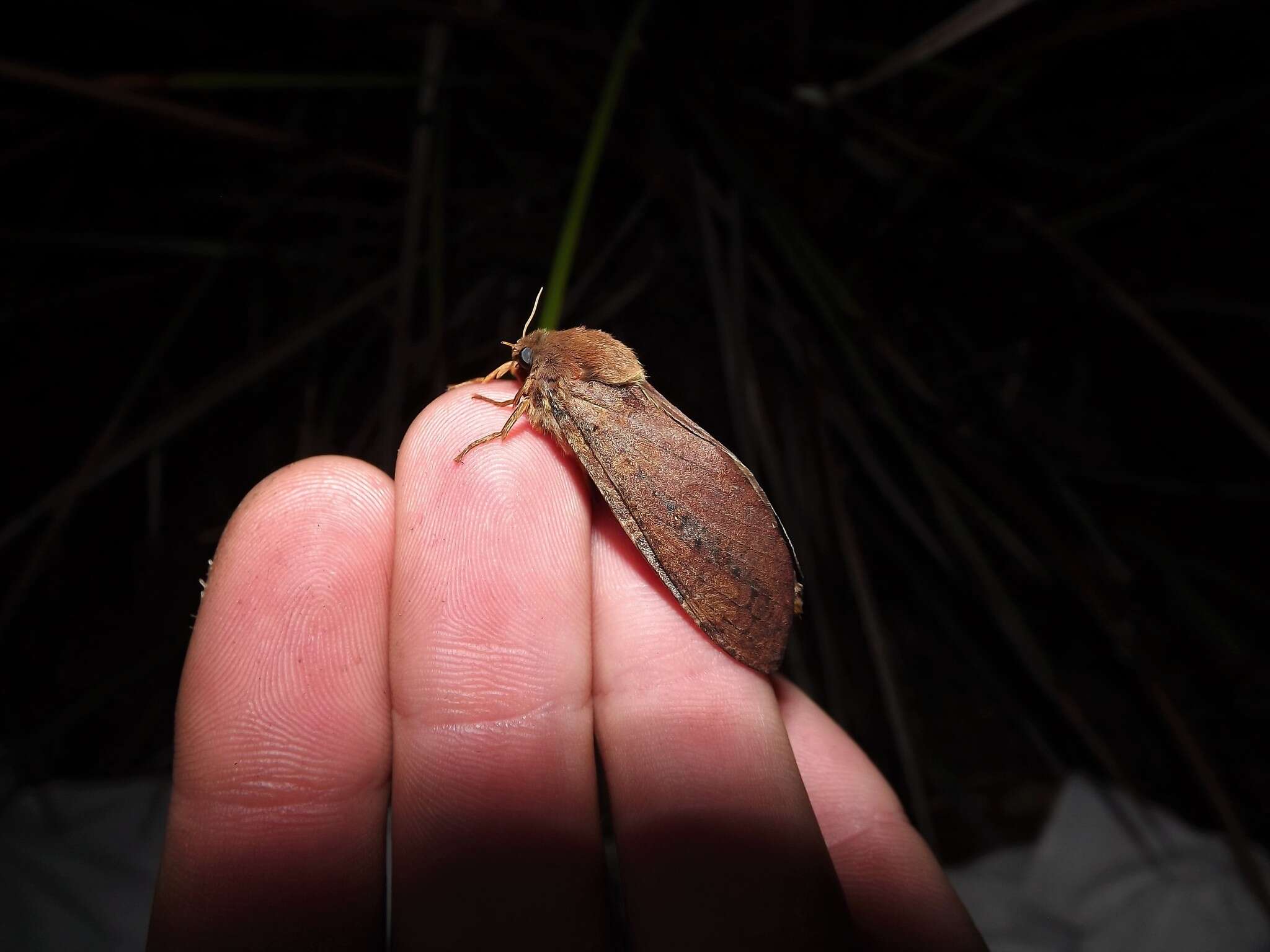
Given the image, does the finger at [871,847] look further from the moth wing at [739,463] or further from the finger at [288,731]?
the finger at [288,731]

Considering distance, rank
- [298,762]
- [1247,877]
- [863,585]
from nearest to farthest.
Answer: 1. [298,762]
2. [1247,877]
3. [863,585]

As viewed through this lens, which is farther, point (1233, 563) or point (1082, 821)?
point (1233, 563)

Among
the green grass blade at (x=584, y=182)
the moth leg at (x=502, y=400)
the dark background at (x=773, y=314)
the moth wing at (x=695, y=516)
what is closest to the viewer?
the green grass blade at (x=584, y=182)

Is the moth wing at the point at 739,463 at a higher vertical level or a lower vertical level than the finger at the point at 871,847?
higher

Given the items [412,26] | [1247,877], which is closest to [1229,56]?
[1247,877]

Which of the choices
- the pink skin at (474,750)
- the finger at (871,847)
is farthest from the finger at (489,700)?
the finger at (871,847)

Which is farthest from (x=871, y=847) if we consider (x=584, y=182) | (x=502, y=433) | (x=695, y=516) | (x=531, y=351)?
(x=584, y=182)

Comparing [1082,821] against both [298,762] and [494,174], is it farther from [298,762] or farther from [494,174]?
[494,174]

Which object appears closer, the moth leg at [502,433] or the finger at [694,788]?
the finger at [694,788]
